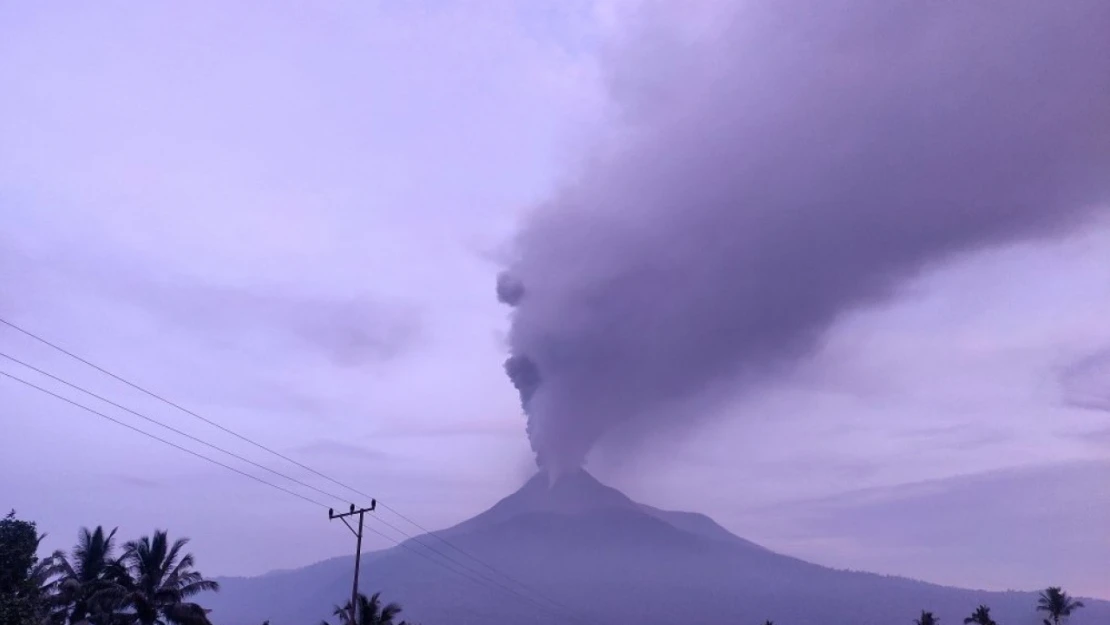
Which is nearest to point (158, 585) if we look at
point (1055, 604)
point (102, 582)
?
point (102, 582)

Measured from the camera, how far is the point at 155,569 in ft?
150

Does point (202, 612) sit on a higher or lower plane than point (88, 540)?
lower

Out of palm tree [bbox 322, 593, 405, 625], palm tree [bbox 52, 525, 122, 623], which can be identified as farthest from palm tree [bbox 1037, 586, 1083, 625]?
palm tree [bbox 52, 525, 122, 623]

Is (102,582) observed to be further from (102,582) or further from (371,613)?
(371,613)

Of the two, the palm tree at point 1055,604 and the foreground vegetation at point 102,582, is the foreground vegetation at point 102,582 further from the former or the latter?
the palm tree at point 1055,604

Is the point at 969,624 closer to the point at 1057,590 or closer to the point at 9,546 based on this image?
the point at 1057,590

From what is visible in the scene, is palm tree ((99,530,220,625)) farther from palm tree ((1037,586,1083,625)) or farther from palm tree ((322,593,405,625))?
palm tree ((1037,586,1083,625))

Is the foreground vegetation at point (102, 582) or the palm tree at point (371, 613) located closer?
the foreground vegetation at point (102, 582)

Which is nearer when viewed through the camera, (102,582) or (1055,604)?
(102,582)

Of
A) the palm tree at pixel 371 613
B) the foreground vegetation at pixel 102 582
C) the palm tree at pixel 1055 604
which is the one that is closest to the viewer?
the foreground vegetation at pixel 102 582

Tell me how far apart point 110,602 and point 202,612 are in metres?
4.69

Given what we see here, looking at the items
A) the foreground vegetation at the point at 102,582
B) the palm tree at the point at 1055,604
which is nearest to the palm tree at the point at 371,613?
the foreground vegetation at the point at 102,582

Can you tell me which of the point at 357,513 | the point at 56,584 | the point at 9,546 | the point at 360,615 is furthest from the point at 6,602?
the point at 360,615

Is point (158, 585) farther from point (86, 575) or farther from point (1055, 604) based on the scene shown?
point (1055, 604)
